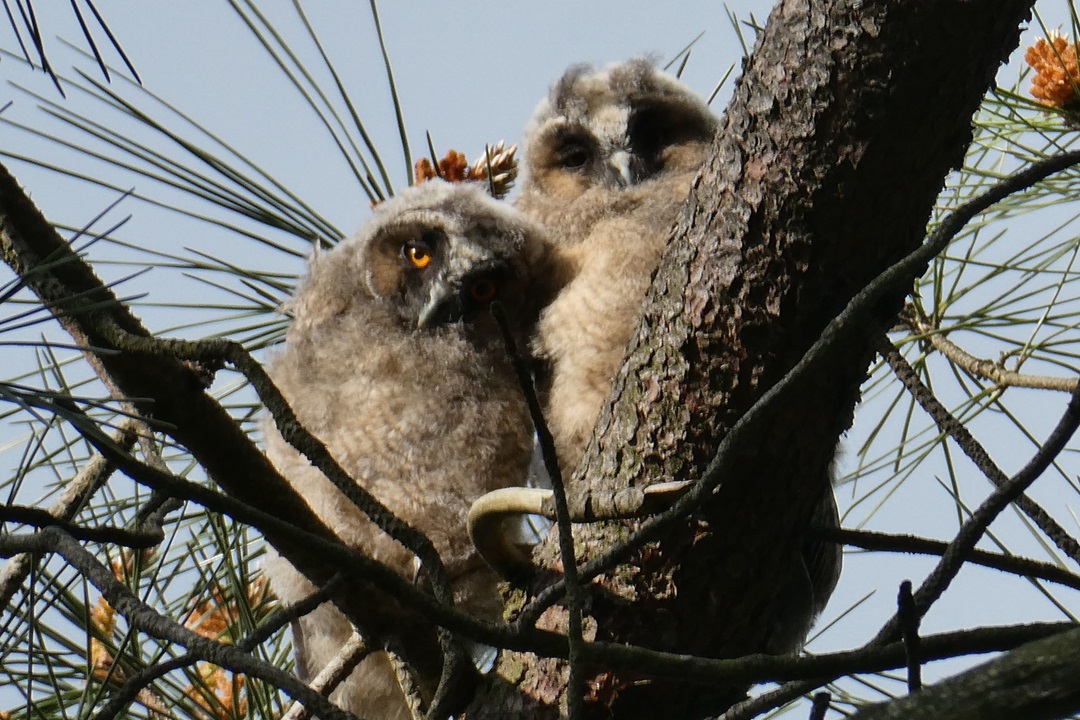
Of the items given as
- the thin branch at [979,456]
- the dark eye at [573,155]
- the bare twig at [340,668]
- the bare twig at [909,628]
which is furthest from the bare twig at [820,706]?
the dark eye at [573,155]

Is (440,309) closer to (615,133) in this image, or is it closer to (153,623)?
(615,133)

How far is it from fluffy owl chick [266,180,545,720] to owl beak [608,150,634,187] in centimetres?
38

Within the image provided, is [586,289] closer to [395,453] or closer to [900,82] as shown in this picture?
[395,453]

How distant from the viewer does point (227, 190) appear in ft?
10.5

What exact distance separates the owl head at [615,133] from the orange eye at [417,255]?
63 cm

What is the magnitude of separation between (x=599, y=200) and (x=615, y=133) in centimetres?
36

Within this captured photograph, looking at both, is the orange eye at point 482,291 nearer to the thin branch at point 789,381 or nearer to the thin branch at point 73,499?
the thin branch at point 73,499

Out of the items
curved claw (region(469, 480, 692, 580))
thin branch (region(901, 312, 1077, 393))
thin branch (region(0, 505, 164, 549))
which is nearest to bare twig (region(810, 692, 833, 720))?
curved claw (region(469, 480, 692, 580))

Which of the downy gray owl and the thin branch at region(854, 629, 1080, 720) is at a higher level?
the downy gray owl

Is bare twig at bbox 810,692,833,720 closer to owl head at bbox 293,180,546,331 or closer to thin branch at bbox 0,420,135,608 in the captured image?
thin branch at bbox 0,420,135,608

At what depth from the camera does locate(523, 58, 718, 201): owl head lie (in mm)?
3621

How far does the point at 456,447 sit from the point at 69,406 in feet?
4.20

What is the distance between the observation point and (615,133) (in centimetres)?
366

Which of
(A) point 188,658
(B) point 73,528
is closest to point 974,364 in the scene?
(A) point 188,658
